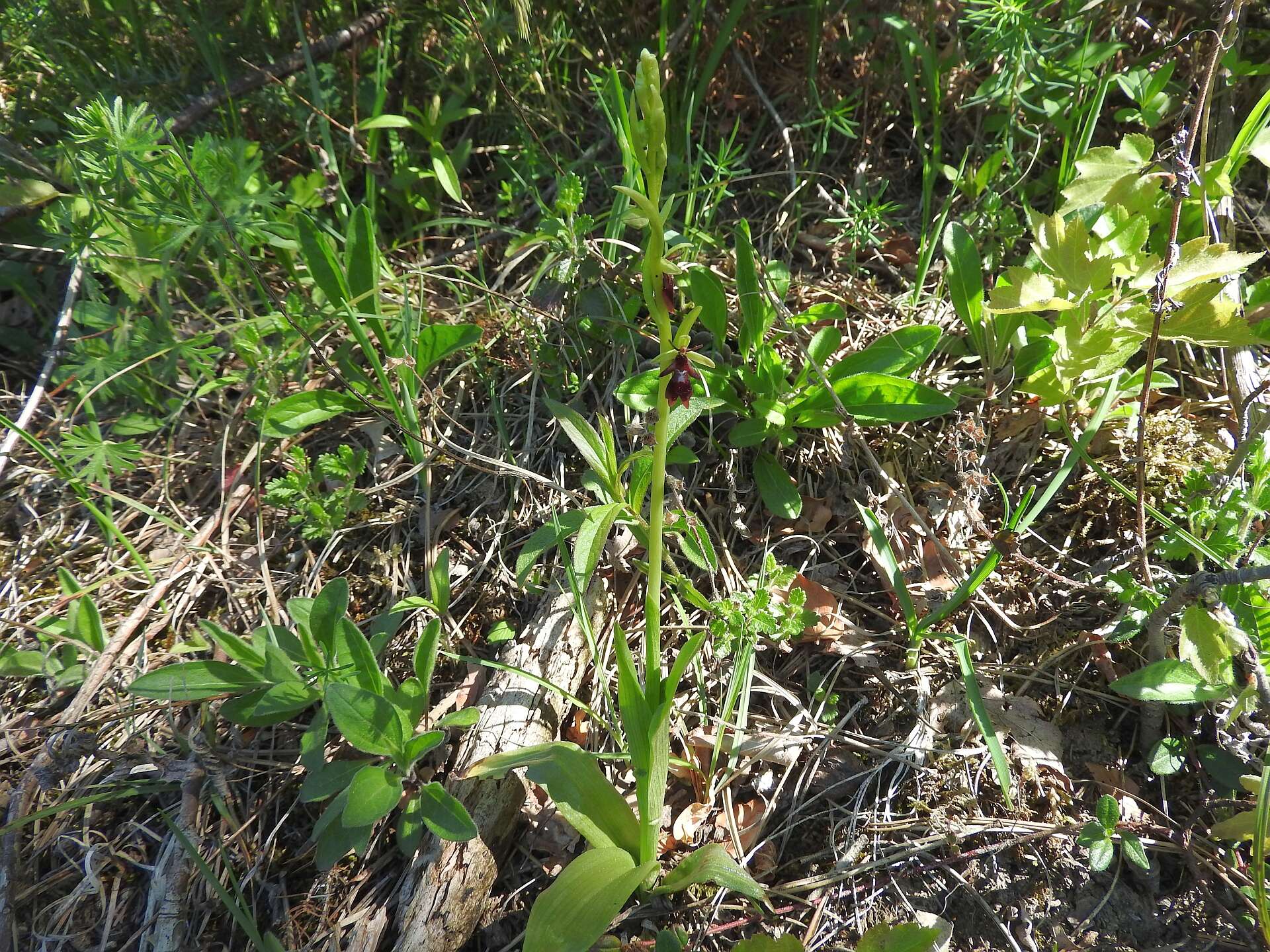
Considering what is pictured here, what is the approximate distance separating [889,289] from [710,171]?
27.0 inches

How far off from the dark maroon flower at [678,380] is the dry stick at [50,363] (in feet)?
5.81

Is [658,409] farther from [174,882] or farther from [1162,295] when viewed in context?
[174,882]

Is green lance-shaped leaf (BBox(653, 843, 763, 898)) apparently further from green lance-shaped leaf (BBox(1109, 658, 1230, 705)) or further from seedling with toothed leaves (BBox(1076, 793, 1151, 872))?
green lance-shaped leaf (BBox(1109, 658, 1230, 705))

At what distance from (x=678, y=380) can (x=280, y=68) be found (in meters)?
2.05

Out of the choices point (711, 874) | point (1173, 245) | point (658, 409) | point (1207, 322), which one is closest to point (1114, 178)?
point (1173, 245)

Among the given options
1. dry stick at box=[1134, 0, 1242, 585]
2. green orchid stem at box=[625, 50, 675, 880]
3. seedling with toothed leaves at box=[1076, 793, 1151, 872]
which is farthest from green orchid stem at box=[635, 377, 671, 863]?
dry stick at box=[1134, 0, 1242, 585]

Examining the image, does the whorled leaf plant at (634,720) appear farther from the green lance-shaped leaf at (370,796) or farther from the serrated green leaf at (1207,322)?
the serrated green leaf at (1207,322)

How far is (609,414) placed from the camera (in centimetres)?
207

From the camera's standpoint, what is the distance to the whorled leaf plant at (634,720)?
3.72 feet

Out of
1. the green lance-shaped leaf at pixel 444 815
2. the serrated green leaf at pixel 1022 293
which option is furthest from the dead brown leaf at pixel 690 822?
the serrated green leaf at pixel 1022 293

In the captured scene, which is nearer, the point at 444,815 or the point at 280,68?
the point at 444,815

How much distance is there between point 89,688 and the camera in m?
1.79

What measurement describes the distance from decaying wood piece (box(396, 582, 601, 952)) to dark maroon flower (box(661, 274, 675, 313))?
2.81 ft

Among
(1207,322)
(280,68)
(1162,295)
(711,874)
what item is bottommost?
(711,874)
